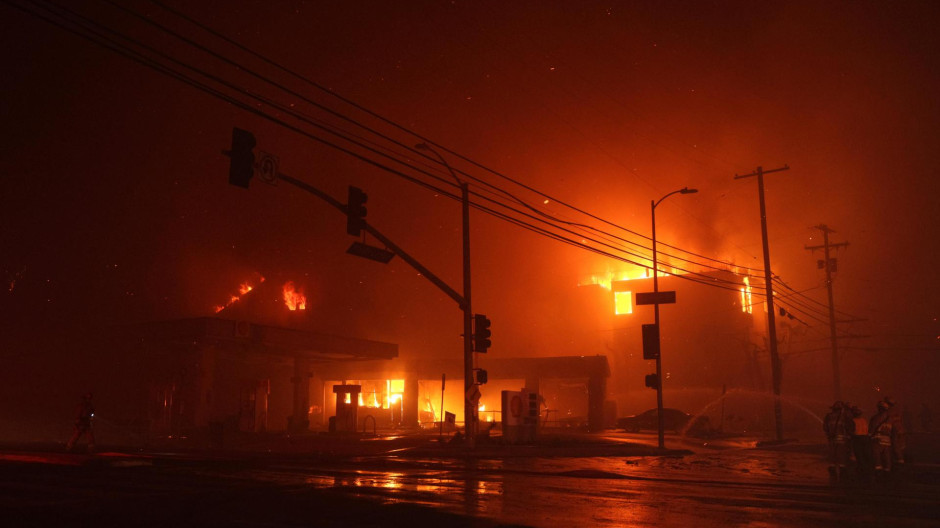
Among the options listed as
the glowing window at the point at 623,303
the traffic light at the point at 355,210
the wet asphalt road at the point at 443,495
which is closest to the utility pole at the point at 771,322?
the wet asphalt road at the point at 443,495

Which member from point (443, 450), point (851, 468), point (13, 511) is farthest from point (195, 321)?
point (851, 468)

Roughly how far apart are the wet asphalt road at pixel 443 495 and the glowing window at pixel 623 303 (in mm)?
47768

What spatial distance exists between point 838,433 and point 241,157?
1423 centimetres

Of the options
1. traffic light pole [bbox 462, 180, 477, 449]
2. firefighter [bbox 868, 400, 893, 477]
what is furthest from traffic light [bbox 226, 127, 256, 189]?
firefighter [bbox 868, 400, 893, 477]

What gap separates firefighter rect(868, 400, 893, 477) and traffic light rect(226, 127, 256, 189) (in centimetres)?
1389

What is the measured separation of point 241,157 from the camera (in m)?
13.4

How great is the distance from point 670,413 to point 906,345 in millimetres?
38486

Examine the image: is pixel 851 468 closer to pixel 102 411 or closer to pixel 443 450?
pixel 443 450

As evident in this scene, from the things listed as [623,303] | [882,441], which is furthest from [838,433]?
[623,303]

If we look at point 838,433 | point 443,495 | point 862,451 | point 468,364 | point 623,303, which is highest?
point 623,303

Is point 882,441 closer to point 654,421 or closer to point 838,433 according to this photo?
point 838,433

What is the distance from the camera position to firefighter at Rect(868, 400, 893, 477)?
15430 mm

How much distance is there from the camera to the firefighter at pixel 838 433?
619 inches

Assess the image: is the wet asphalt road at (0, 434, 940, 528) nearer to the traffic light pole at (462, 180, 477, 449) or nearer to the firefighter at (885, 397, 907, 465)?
the firefighter at (885, 397, 907, 465)
